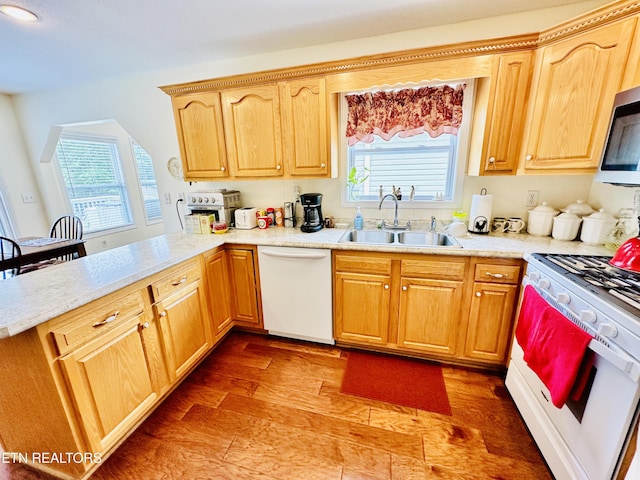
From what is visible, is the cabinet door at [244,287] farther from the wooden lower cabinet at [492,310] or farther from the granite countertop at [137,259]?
the wooden lower cabinet at [492,310]

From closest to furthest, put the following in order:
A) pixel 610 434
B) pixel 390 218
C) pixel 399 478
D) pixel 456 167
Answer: pixel 610 434, pixel 399 478, pixel 456 167, pixel 390 218

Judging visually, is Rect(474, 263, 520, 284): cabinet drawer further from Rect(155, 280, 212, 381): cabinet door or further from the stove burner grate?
Rect(155, 280, 212, 381): cabinet door

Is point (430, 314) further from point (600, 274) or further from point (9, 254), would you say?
point (9, 254)

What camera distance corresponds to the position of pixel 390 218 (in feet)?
7.66

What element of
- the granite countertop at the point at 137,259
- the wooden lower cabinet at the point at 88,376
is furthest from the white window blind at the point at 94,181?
the wooden lower cabinet at the point at 88,376

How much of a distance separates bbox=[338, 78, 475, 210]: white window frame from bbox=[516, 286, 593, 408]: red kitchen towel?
1.00 metres

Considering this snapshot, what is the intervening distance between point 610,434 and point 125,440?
220 cm

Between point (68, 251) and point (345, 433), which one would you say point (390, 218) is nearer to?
point (345, 433)

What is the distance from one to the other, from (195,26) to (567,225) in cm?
295

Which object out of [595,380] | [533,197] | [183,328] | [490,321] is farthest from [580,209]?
[183,328]

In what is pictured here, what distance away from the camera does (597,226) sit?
1636 millimetres

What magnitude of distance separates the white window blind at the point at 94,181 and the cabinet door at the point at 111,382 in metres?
3.83

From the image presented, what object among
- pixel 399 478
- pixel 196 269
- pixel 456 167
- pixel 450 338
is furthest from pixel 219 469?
pixel 456 167

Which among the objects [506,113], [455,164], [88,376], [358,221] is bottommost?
[88,376]
